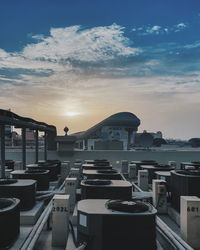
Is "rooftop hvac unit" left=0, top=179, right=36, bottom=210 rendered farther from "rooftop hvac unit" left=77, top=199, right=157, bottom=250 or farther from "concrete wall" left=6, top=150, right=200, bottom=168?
"concrete wall" left=6, top=150, right=200, bottom=168

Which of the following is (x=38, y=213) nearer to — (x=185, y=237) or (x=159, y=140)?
(x=185, y=237)

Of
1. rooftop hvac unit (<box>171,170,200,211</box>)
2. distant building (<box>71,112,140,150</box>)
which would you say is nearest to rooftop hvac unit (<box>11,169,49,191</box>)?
rooftop hvac unit (<box>171,170,200,211</box>)

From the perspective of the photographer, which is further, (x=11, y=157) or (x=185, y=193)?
(x=11, y=157)

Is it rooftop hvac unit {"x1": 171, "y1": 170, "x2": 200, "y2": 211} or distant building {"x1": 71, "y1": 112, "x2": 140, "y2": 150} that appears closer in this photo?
rooftop hvac unit {"x1": 171, "y1": 170, "x2": 200, "y2": 211}

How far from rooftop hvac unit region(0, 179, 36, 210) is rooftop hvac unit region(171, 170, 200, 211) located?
239 inches

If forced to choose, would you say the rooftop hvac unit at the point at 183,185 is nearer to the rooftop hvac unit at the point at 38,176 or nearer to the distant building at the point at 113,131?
the rooftop hvac unit at the point at 38,176

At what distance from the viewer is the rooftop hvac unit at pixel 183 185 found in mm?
10859

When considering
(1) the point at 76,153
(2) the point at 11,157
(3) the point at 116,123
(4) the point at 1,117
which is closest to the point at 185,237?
(4) the point at 1,117

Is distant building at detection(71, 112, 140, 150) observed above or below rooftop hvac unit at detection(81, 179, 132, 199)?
above

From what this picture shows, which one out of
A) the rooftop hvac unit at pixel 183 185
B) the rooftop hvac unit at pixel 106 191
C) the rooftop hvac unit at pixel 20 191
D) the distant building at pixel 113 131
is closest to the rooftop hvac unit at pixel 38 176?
the rooftop hvac unit at pixel 20 191

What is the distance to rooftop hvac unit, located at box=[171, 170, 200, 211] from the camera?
35.6 ft

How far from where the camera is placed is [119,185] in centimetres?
984

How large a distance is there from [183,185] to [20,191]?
6.59 metres

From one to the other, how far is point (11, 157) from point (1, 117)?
51.3 feet
